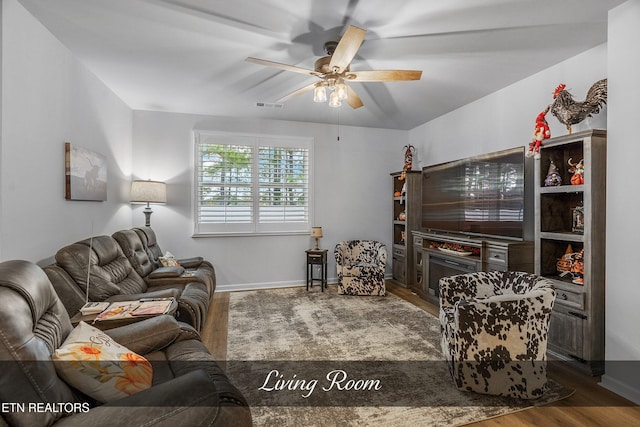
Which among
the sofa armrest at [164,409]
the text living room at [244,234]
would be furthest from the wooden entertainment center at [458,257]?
the sofa armrest at [164,409]

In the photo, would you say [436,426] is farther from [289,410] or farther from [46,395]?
[46,395]

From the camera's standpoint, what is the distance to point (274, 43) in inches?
109

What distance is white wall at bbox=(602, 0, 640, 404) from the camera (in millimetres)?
2221

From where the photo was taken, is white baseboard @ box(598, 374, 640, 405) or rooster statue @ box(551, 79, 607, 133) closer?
white baseboard @ box(598, 374, 640, 405)

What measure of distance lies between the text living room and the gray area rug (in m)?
0.02

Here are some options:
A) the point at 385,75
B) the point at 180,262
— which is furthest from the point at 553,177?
the point at 180,262

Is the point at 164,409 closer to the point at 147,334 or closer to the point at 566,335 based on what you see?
the point at 147,334

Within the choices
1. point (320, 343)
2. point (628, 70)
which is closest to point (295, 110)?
point (320, 343)

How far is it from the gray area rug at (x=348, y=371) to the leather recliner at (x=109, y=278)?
22.3 inches

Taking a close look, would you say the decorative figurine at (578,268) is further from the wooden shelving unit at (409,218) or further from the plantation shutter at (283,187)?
the plantation shutter at (283,187)

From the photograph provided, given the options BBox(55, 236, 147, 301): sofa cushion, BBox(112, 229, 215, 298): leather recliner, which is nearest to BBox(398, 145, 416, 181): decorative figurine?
BBox(112, 229, 215, 298): leather recliner

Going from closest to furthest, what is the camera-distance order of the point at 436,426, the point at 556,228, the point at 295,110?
the point at 436,426 → the point at 556,228 → the point at 295,110

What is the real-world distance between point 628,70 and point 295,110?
3.51 m

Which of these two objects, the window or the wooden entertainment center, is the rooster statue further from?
the window
